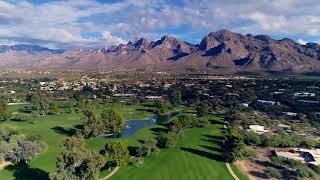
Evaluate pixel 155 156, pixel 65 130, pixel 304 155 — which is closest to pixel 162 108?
pixel 65 130

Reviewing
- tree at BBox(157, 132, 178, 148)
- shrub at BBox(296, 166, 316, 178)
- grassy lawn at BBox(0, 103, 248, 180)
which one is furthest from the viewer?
tree at BBox(157, 132, 178, 148)

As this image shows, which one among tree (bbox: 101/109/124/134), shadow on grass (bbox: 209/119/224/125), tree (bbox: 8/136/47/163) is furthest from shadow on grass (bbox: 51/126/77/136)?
shadow on grass (bbox: 209/119/224/125)

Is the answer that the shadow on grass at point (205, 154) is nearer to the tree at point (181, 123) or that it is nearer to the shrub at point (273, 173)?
the shrub at point (273, 173)

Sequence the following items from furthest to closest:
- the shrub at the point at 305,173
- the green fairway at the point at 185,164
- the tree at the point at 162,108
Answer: the tree at the point at 162,108 → the green fairway at the point at 185,164 → the shrub at the point at 305,173

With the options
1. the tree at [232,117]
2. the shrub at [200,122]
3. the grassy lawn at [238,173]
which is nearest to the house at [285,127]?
the tree at [232,117]

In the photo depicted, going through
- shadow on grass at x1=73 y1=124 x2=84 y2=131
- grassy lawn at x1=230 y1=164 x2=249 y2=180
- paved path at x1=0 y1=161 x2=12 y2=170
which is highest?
grassy lawn at x1=230 y1=164 x2=249 y2=180

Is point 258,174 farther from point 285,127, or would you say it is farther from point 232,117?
point 232,117

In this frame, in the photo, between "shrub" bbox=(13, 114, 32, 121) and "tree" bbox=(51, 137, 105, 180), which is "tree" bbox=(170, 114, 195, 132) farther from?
"shrub" bbox=(13, 114, 32, 121)

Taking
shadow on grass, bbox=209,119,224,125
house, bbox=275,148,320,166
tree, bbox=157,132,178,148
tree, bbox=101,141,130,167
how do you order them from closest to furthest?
tree, bbox=101,141,130,167 < house, bbox=275,148,320,166 < tree, bbox=157,132,178,148 < shadow on grass, bbox=209,119,224,125
